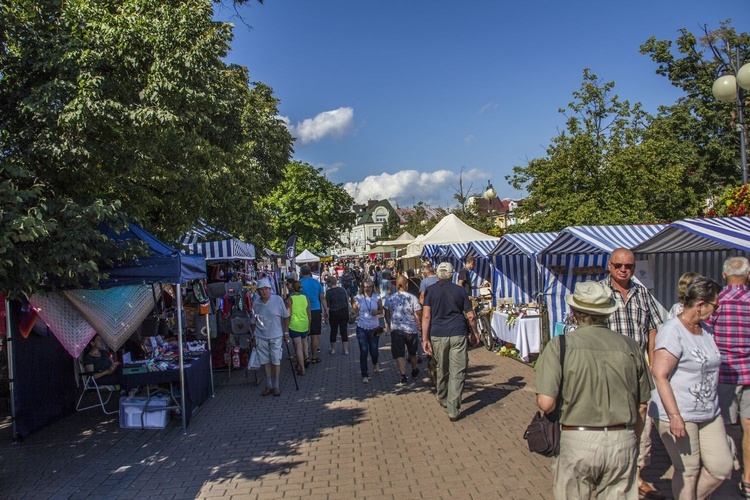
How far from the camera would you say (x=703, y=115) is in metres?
27.5

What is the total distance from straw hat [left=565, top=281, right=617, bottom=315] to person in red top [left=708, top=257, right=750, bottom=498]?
5.74 ft

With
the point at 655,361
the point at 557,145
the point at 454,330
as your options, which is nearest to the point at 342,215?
the point at 557,145

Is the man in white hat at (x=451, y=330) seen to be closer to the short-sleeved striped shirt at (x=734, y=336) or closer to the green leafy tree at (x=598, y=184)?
the short-sleeved striped shirt at (x=734, y=336)

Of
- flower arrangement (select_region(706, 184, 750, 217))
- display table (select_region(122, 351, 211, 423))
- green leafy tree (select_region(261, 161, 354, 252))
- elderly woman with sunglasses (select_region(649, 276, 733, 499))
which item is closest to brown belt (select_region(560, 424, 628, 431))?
elderly woman with sunglasses (select_region(649, 276, 733, 499))

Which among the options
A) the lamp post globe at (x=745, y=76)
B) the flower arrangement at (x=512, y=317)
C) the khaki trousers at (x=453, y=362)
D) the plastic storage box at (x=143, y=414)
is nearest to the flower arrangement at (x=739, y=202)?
the lamp post globe at (x=745, y=76)

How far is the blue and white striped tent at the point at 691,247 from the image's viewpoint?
548cm

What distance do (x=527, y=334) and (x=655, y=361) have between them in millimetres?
6443

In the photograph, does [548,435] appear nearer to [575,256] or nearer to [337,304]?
[575,256]

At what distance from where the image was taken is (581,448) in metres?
2.96

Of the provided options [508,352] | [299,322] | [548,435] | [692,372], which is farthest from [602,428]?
[508,352]

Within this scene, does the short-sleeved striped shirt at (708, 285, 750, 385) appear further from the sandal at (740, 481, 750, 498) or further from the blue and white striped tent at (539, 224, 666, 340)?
the blue and white striped tent at (539, 224, 666, 340)

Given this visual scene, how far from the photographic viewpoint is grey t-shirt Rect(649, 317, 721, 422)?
11.8 feet

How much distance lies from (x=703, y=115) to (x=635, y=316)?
28.1 m

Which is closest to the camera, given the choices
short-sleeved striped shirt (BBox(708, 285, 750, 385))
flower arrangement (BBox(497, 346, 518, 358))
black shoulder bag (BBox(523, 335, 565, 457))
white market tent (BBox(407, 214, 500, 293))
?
black shoulder bag (BBox(523, 335, 565, 457))
